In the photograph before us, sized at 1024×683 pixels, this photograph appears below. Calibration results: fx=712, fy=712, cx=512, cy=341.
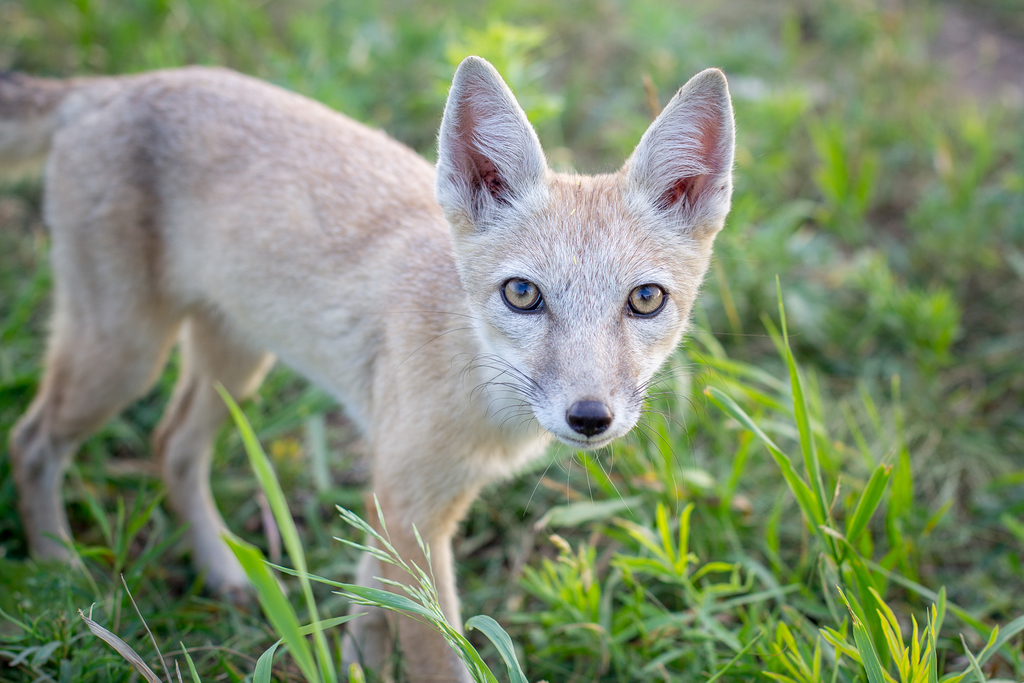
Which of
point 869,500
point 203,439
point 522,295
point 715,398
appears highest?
point 522,295

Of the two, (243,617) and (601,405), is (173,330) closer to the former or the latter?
(243,617)

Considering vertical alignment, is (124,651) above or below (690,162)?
below

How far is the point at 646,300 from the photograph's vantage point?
8.19ft

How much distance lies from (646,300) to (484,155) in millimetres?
824

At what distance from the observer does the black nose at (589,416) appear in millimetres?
2113

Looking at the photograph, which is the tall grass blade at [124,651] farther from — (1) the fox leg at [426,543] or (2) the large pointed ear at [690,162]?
(2) the large pointed ear at [690,162]

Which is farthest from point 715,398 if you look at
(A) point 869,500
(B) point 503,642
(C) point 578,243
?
(B) point 503,642

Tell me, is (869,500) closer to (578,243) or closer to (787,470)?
(787,470)

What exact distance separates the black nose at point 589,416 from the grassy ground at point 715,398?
27.0 inches

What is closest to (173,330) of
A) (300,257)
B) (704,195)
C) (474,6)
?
(300,257)

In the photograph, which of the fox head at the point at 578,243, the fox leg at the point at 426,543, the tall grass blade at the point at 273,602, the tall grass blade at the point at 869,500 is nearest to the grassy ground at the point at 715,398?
the tall grass blade at the point at 869,500

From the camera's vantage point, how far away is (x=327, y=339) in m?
3.24

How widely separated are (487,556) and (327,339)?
1.41 metres

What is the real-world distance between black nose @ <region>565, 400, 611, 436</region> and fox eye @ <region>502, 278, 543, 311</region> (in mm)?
463
